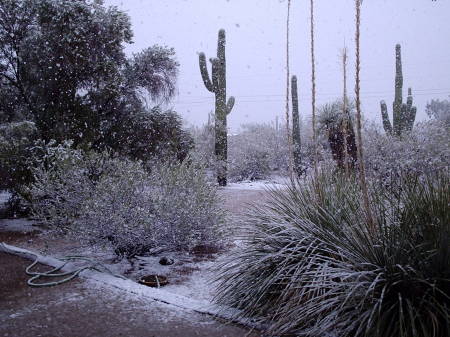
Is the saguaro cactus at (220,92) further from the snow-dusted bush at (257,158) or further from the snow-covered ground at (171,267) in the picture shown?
the snow-covered ground at (171,267)

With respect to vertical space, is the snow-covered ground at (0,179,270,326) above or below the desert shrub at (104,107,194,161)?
below

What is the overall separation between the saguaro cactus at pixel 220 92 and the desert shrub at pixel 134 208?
978cm

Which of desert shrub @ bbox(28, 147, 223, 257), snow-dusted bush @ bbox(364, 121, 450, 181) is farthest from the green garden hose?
snow-dusted bush @ bbox(364, 121, 450, 181)

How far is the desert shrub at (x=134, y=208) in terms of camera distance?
5.27 metres

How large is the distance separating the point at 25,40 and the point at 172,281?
6905mm

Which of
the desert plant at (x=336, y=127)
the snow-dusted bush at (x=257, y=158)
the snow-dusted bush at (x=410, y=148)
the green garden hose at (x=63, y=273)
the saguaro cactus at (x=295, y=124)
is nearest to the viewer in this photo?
the green garden hose at (x=63, y=273)

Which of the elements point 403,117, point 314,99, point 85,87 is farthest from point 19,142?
point 403,117

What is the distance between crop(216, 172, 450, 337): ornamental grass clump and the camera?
2742 mm

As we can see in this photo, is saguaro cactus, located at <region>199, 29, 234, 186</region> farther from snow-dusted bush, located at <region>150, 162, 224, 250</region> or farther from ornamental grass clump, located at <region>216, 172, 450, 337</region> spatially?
ornamental grass clump, located at <region>216, 172, 450, 337</region>

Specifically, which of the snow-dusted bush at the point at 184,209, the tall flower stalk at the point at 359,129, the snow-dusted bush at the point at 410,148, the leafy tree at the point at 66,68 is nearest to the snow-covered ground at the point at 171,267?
the snow-dusted bush at the point at 184,209

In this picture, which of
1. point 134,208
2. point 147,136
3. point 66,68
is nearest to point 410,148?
point 147,136

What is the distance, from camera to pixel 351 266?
9.86 ft

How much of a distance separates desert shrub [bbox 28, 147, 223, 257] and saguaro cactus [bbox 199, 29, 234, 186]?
9781 millimetres

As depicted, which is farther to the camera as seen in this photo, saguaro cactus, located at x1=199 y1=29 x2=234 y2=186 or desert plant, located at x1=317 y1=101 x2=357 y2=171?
saguaro cactus, located at x1=199 y1=29 x2=234 y2=186
